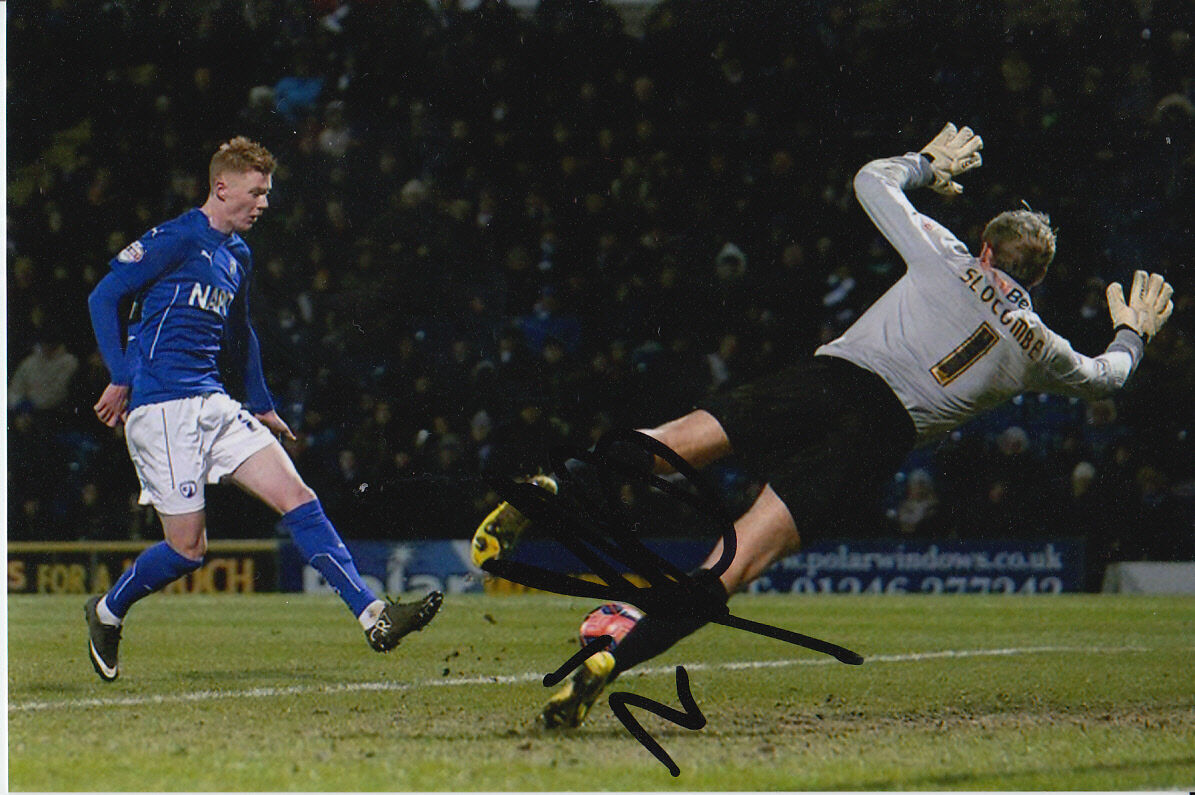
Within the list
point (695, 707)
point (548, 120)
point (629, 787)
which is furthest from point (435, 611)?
point (548, 120)

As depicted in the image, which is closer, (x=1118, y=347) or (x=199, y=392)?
(x=1118, y=347)

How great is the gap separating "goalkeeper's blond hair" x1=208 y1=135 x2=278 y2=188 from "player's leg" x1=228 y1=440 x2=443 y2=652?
908 mm

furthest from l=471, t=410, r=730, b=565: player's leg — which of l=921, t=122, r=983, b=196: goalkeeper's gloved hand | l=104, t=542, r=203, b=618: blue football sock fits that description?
l=104, t=542, r=203, b=618: blue football sock

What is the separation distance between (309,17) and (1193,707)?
3671mm

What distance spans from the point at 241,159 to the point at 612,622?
2002 millimetres

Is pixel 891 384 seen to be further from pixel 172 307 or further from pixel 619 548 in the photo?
pixel 172 307

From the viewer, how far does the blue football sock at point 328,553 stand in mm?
5164

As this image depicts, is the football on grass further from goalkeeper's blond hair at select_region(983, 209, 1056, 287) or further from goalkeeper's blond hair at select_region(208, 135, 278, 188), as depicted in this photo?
goalkeeper's blond hair at select_region(208, 135, 278, 188)

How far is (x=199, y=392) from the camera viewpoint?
514 centimetres

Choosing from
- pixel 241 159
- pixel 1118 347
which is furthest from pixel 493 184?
pixel 1118 347

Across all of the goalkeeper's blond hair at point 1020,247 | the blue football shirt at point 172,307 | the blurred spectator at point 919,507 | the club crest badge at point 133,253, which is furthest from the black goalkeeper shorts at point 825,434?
the club crest badge at point 133,253

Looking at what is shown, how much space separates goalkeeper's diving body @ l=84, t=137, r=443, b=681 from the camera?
16.7ft

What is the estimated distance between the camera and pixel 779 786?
3.88 metres

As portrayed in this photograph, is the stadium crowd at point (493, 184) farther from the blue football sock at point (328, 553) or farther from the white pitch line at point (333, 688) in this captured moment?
the white pitch line at point (333, 688)
